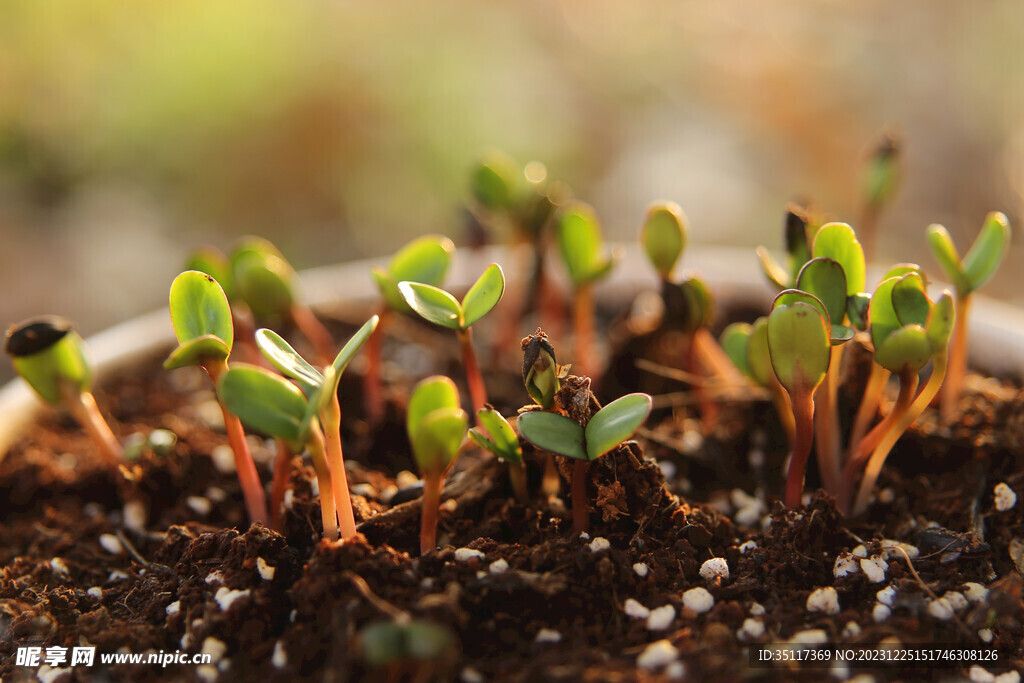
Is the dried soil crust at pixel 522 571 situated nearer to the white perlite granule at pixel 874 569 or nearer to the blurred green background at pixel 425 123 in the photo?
the white perlite granule at pixel 874 569

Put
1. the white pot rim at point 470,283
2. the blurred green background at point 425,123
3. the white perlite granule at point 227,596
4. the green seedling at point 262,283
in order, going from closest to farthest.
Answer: the white perlite granule at point 227,596, the green seedling at point 262,283, the white pot rim at point 470,283, the blurred green background at point 425,123

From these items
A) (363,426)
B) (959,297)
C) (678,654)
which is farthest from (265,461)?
(959,297)

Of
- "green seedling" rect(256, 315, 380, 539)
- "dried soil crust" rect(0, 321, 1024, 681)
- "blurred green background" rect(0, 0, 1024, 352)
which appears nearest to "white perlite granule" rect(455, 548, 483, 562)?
"dried soil crust" rect(0, 321, 1024, 681)

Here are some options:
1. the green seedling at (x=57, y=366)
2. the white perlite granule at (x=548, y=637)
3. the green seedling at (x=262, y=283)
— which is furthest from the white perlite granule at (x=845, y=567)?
the green seedling at (x=57, y=366)

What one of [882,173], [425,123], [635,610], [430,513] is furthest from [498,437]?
[425,123]

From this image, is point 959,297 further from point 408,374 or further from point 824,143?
point 824,143

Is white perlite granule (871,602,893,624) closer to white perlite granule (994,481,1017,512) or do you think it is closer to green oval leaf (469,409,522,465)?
white perlite granule (994,481,1017,512)
